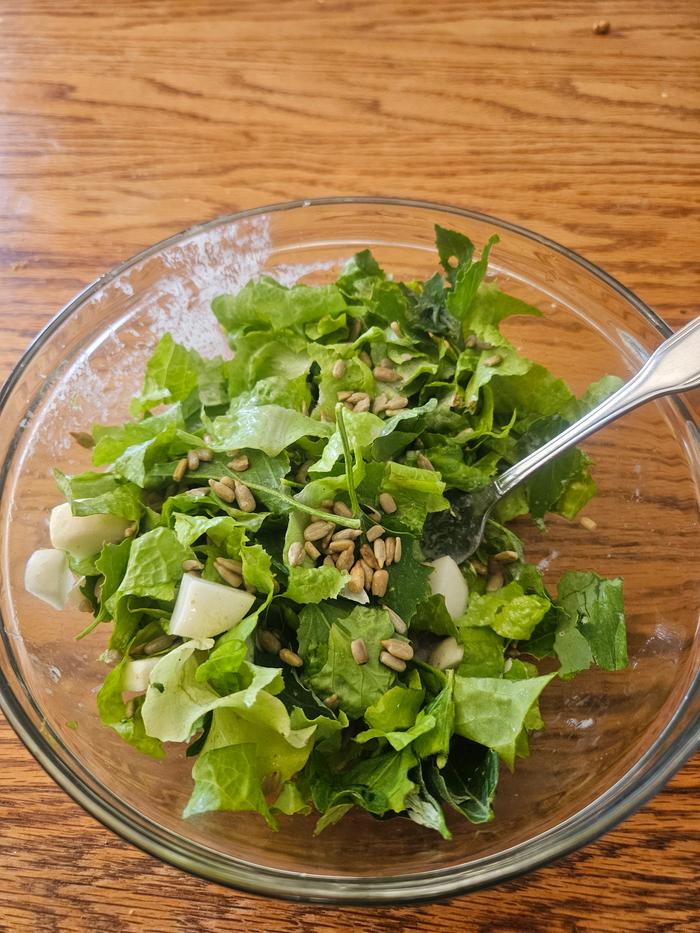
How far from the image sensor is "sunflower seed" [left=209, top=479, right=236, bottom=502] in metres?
1.49

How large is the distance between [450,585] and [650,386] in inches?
19.5

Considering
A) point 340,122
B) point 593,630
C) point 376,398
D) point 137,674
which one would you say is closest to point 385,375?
point 376,398

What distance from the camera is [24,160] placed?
2.29m

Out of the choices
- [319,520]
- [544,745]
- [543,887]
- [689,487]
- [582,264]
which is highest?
[582,264]

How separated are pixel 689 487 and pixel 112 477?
3.65 feet

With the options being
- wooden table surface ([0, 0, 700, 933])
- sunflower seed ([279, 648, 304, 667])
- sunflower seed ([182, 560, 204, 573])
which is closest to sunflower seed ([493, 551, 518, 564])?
sunflower seed ([279, 648, 304, 667])

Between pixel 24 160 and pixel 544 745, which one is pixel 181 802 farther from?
pixel 24 160

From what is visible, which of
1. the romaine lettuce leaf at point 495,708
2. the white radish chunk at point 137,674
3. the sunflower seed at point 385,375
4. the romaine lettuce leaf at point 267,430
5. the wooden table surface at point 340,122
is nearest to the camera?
the romaine lettuce leaf at point 495,708

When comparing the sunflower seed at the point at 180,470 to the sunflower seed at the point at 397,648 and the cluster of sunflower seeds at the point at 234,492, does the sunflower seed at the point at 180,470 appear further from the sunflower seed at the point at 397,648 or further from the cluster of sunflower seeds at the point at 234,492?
the sunflower seed at the point at 397,648

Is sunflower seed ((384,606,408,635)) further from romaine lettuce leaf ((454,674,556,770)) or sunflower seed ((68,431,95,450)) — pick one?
sunflower seed ((68,431,95,450))

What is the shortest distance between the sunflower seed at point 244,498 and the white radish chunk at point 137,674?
0.96ft

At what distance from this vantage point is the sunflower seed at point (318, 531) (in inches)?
56.4

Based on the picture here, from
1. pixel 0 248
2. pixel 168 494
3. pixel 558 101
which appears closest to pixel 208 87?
pixel 0 248

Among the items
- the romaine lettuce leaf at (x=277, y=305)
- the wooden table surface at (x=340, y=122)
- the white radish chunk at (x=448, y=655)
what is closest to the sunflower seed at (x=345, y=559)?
the white radish chunk at (x=448, y=655)
